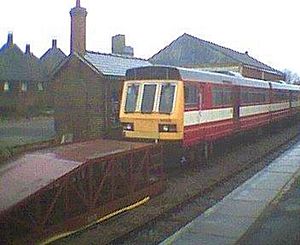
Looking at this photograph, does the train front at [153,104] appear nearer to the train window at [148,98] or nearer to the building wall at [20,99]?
the train window at [148,98]

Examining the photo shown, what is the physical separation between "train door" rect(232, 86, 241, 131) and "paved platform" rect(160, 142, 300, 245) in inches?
192

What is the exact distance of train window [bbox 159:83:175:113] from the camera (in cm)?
1312

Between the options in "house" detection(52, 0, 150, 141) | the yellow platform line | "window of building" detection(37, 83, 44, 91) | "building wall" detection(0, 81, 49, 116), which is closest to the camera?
the yellow platform line

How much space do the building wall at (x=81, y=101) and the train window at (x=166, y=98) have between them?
8734mm

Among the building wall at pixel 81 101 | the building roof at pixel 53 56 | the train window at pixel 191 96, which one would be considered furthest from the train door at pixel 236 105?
the building roof at pixel 53 56

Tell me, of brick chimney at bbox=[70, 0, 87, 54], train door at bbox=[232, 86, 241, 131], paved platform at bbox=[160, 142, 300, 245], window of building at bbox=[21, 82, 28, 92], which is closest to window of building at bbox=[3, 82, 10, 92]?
window of building at bbox=[21, 82, 28, 92]

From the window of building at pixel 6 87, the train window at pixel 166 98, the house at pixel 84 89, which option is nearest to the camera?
the train window at pixel 166 98

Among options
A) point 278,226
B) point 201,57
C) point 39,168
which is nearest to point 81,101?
point 39,168

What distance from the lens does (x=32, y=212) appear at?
7.44 m

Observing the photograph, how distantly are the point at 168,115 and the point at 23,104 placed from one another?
39.6 metres

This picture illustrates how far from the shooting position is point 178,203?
10156 millimetres

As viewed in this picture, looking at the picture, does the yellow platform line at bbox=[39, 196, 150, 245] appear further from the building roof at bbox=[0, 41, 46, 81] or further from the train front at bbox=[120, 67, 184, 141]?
the building roof at bbox=[0, 41, 46, 81]

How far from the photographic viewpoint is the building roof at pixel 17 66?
161 feet

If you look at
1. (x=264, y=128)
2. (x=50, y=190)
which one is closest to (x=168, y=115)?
(x=50, y=190)
